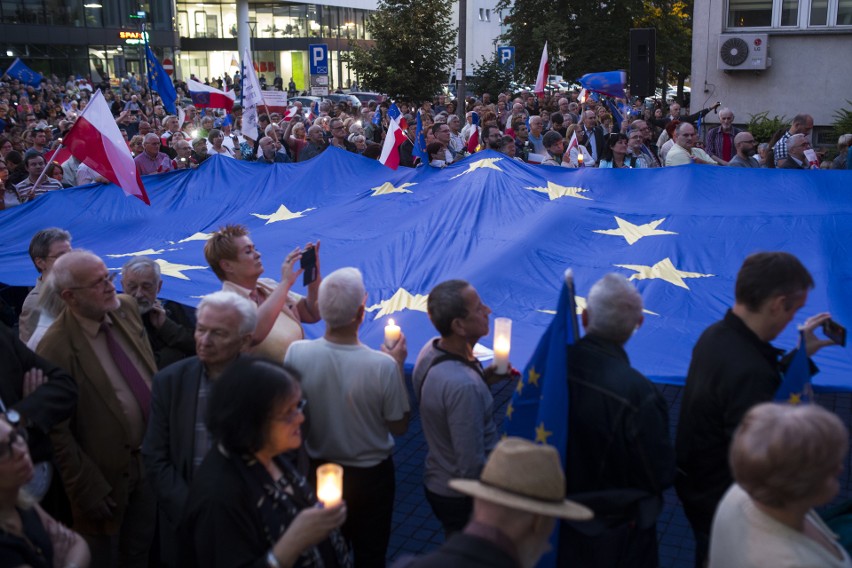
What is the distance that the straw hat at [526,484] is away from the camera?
2.22 m

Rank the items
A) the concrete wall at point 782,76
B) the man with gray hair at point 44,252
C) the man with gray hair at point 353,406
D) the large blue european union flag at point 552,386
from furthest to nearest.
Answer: the concrete wall at point 782,76
the man with gray hair at point 44,252
the man with gray hair at point 353,406
the large blue european union flag at point 552,386

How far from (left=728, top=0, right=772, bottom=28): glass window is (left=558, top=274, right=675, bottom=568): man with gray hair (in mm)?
15199

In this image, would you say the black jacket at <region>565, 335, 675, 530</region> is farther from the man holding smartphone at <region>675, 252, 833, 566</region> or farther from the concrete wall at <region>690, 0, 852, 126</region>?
the concrete wall at <region>690, 0, 852, 126</region>

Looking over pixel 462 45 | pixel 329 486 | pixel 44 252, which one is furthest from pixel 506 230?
pixel 462 45

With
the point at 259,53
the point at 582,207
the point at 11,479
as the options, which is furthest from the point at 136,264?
the point at 259,53

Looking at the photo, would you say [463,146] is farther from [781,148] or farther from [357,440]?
[357,440]

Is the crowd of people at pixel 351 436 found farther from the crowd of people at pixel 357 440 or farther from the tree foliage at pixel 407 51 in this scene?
the tree foliage at pixel 407 51

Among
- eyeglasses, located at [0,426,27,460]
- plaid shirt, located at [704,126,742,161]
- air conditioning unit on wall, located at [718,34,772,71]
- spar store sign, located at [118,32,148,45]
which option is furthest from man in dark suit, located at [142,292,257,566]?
spar store sign, located at [118,32,148,45]

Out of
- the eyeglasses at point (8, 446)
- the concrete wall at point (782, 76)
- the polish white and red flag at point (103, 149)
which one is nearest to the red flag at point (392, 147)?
the polish white and red flag at point (103, 149)

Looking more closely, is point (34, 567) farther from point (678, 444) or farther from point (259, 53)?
point (259, 53)

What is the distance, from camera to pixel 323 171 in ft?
30.1

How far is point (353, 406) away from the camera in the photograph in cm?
363

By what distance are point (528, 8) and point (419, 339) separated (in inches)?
1028

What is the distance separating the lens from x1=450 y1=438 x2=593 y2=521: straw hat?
222 centimetres
